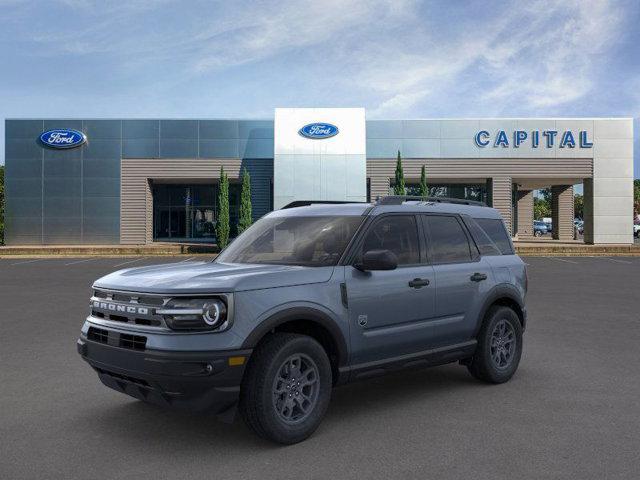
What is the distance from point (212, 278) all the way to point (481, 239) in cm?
321

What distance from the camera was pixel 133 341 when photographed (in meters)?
4.30

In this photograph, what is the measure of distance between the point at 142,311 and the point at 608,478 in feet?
10.7

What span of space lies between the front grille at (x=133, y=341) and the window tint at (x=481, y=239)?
352 centimetres

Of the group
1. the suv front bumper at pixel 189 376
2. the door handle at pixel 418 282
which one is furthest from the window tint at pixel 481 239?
the suv front bumper at pixel 189 376

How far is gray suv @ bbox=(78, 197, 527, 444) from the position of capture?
4.13 metres

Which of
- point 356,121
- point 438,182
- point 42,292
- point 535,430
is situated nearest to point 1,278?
point 42,292

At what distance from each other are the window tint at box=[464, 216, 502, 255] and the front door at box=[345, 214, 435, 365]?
89 cm

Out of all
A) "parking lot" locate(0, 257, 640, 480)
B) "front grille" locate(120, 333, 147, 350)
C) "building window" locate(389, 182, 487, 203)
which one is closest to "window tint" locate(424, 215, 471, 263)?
"parking lot" locate(0, 257, 640, 480)

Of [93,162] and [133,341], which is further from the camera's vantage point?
[93,162]

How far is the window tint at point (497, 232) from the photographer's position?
655 cm

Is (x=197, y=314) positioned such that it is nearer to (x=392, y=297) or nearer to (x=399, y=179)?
(x=392, y=297)

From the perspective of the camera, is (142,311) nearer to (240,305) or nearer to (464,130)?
(240,305)

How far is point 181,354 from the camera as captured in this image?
159 inches

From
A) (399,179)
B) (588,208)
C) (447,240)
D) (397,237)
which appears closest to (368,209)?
(397,237)
